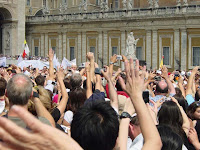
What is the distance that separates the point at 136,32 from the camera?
42.2 meters

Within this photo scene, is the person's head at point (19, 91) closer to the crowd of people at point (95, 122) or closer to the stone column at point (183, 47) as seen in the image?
the crowd of people at point (95, 122)

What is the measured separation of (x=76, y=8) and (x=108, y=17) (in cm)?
1485

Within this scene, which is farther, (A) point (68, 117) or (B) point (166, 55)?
(B) point (166, 55)

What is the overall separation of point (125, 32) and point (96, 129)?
40.2 m

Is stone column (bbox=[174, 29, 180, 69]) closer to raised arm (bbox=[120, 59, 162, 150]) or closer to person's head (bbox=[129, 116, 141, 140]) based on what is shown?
person's head (bbox=[129, 116, 141, 140])

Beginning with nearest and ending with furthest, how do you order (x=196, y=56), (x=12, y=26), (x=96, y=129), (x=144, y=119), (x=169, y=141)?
(x=96, y=129) < (x=144, y=119) < (x=169, y=141) < (x=196, y=56) < (x=12, y=26)

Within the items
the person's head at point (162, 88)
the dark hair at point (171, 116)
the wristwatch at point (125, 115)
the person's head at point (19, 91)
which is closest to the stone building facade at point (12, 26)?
the person's head at point (162, 88)

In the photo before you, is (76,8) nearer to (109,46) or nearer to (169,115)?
(109,46)

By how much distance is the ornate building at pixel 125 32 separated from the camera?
39.0 meters

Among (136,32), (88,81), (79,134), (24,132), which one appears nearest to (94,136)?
(79,134)

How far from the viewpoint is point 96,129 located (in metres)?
3.09

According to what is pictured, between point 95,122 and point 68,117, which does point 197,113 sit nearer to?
point 68,117

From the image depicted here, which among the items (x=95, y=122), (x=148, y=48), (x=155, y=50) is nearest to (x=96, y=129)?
(x=95, y=122)

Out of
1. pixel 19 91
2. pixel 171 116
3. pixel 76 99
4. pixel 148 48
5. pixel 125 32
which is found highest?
pixel 125 32
